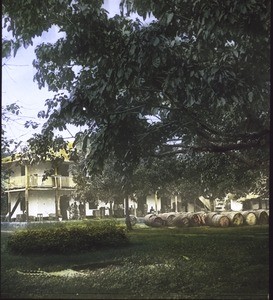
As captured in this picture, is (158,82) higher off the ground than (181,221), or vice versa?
(158,82)

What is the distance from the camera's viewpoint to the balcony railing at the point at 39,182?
6.88ft

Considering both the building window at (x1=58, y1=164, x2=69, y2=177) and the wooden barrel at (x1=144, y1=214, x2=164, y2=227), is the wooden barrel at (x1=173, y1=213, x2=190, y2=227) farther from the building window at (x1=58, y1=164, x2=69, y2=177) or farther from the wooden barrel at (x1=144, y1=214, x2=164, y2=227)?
the building window at (x1=58, y1=164, x2=69, y2=177)

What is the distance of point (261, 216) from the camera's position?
209 cm

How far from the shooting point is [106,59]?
2158mm

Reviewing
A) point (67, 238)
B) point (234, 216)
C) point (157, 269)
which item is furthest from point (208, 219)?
point (67, 238)

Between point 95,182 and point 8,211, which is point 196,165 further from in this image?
point 8,211

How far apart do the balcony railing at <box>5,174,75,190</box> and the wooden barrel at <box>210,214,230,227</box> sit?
78 centimetres

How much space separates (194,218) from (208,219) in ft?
0.25

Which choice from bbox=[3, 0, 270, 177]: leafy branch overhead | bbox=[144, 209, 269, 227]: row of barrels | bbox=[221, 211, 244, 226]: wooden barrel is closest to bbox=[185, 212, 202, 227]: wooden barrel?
bbox=[144, 209, 269, 227]: row of barrels

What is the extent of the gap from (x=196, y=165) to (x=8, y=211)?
3.42ft

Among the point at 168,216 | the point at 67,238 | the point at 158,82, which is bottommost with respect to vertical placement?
the point at 67,238

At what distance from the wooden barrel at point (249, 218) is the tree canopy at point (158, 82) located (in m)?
0.18

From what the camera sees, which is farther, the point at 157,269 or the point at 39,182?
the point at 39,182

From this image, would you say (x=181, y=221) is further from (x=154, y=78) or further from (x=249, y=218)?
(x=154, y=78)
